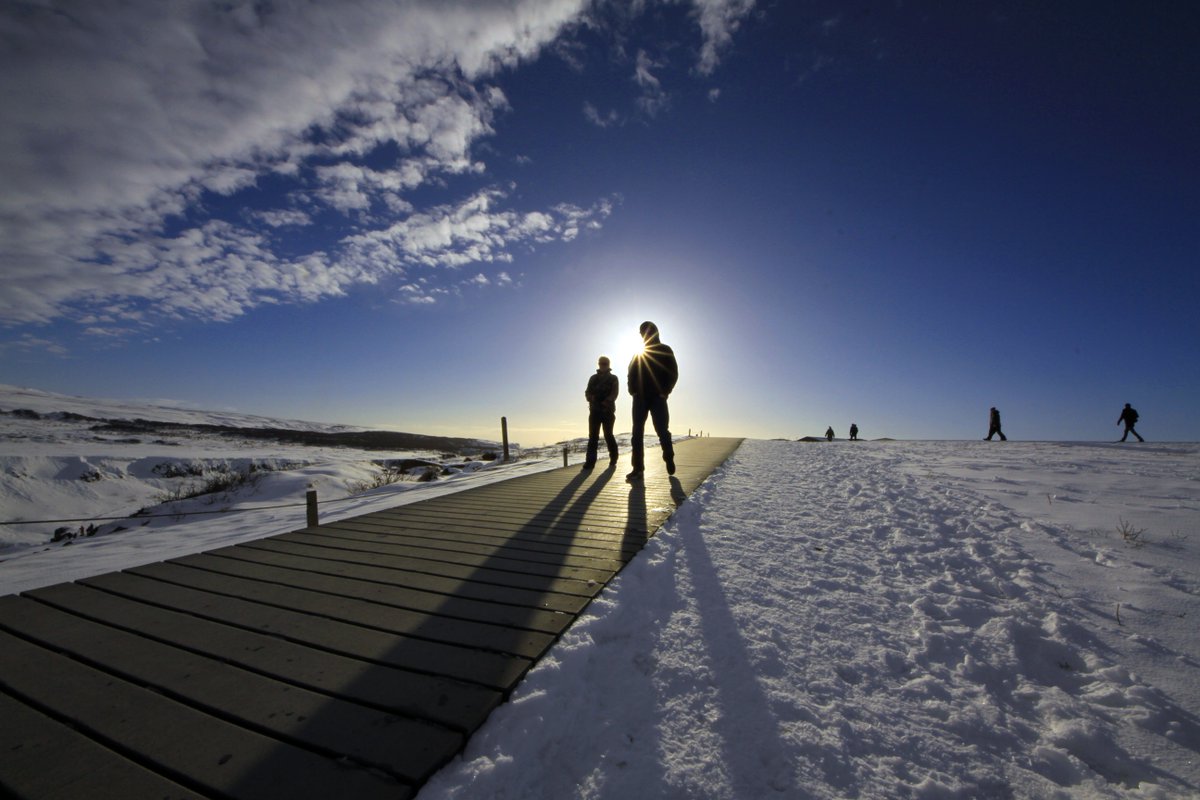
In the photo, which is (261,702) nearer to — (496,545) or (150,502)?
(496,545)

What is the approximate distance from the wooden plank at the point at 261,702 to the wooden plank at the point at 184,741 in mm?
35

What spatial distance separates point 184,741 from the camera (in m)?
1.44

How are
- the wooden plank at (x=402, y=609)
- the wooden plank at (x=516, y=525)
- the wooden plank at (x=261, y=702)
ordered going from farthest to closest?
the wooden plank at (x=516, y=525), the wooden plank at (x=402, y=609), the wooden plank at (x=261, y=702)

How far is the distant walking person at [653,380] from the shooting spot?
633cm

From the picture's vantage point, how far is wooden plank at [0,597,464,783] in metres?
1.40

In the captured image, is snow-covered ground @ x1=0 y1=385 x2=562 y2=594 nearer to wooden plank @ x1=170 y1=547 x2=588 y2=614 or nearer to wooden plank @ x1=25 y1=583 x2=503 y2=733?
wooden plank @ x1=170 y1=547 x2=588 y2=614

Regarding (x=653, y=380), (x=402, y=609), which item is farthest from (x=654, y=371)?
(x=402, y=609)

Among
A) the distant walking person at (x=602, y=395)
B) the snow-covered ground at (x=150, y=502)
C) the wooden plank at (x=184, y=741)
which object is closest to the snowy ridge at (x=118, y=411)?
the snow-covered ground at (x=150, y=502)

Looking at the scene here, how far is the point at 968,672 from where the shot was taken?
1952mm

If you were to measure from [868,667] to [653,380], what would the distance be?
4567mm

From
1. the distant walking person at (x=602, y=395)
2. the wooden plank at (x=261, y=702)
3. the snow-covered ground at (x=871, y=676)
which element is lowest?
the snow-covered ground at (x=871, y=676)

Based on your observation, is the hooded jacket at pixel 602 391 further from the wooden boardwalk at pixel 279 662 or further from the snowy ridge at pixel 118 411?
the snowy ridge at pixel 118 411

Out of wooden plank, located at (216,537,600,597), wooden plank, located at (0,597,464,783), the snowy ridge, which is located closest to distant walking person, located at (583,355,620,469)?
wooden plank, located at (216,537,600,597)

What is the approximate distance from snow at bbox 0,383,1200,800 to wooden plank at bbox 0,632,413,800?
315 millimetres
